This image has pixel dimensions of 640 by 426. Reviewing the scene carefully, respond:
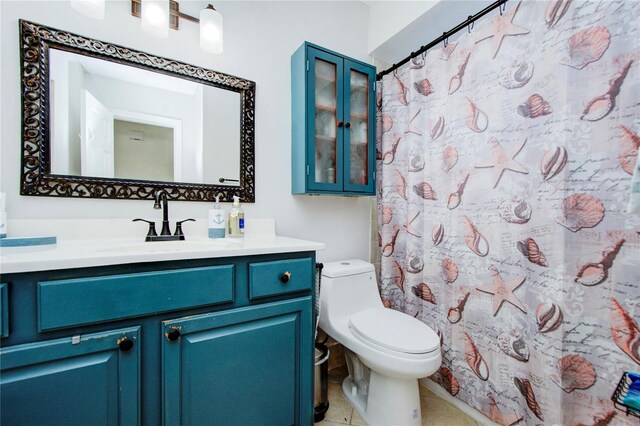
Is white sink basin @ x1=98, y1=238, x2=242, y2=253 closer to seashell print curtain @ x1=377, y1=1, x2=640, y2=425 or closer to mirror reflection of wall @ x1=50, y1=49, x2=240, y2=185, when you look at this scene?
mirror reflection of wall @ x1=50, y1=49, x2=240, y2=185

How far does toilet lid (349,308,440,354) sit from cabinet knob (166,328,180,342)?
2.60 feet

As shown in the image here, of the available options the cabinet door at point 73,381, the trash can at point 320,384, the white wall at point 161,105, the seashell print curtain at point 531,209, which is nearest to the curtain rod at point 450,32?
the seashell print curtain at point 531,209

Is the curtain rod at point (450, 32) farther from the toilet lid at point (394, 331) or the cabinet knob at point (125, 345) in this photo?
the cabinet knob at point (125, 345)

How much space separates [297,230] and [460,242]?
2.94 feet

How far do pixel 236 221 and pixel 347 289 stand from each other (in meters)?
0.72

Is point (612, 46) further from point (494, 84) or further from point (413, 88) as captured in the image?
point (413, 88)

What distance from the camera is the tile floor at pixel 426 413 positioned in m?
1.36

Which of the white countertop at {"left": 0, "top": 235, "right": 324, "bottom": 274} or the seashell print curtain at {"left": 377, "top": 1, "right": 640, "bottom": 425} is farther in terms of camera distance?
the seashell print curtain at {"left": 377, "top": 1, "right": 640, "bottom": 425}

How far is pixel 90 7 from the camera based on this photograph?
41.6 inches

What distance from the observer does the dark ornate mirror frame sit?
1.03m

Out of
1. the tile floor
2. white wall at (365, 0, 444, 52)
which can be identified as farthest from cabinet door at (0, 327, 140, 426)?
white wall at (365, 0, 444, 52)

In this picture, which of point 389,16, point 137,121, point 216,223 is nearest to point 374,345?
point 216,223

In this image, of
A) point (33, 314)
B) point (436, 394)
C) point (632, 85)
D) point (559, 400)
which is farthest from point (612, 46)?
point (33, 314)

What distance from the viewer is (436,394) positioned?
5.15 feet
